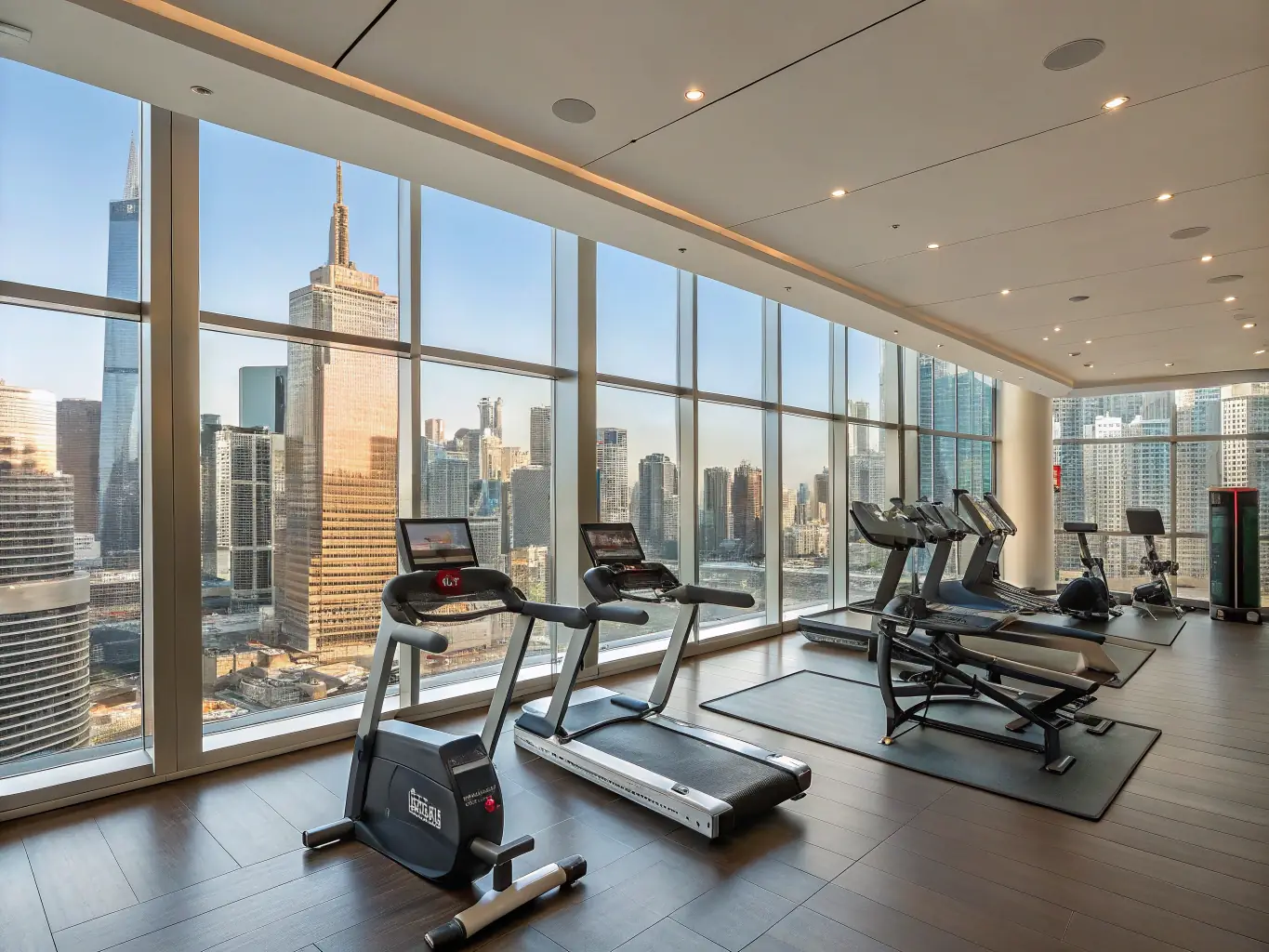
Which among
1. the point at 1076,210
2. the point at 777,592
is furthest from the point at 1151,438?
the point at 1076,210

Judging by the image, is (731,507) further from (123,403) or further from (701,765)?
(123,403)

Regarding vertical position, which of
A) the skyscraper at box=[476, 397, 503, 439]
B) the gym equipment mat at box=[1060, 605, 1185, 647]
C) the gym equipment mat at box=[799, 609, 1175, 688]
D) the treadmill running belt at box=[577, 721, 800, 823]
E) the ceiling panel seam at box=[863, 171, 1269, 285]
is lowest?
the gym equipment mat at box=[1060, 605, 1185, 647]

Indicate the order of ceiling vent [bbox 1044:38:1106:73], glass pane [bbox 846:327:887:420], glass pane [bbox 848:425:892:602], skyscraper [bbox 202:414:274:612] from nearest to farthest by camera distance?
1. ceiling vent [bbox 1044:38:1106:73]
2. skyscraper [bbox 202:414:274:612]
3. glass pane [bbox 846:327:887:420]
4. glass pane [bbox 848:425:892:602]

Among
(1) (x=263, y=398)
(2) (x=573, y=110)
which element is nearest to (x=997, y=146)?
(2) (x=573, y=110)

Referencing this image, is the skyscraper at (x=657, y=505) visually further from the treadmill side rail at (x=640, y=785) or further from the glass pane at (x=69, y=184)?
the glass pane at (x=69, y=184)

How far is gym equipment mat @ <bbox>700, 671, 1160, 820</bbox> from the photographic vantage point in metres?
3.81

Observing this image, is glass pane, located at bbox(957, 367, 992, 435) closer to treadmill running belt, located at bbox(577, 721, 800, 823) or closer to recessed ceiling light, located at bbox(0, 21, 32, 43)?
treadmill running belt, located at bbox(577, 721, 800, 823)

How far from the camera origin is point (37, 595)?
3.64 m

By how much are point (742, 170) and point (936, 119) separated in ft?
3.33

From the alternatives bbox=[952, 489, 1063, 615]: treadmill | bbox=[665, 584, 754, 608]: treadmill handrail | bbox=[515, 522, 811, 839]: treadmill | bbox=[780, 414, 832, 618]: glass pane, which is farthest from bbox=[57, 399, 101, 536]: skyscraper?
bbox=[952, 489, 1063, 615]: treadmill

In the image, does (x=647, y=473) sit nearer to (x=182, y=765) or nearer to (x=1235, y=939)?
(x=182, y=765)

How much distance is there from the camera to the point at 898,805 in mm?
3619

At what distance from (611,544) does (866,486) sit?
6386 millimetres

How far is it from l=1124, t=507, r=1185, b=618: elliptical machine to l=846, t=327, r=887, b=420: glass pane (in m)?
3.91
